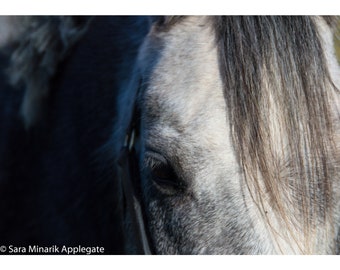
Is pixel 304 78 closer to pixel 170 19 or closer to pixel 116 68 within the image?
pixel 170 19

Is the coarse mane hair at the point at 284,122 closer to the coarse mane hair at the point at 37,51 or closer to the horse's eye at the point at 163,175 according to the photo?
the horse's eye at the point at 163,175

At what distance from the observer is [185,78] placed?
98cm

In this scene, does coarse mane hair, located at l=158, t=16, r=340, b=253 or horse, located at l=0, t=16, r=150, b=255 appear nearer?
coarse mane hair, located at l=158, t=16, r=340, b=253

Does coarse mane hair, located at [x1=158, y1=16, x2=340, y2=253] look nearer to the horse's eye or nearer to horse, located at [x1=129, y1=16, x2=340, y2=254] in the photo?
horse, located at [x1=129, y1=16, x2=340, y2=254]

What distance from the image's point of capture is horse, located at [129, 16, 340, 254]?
0.90m

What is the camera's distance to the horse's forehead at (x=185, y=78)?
0.95m

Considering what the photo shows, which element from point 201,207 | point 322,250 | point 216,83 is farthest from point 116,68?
point 322,250

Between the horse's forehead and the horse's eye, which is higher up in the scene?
the horse's forehead

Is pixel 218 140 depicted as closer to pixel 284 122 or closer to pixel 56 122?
pixel 284 122

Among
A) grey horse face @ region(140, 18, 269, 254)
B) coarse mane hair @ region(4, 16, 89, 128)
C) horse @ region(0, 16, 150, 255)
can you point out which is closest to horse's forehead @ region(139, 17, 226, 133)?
grey horse face @ region(140, 18, 269, 254)

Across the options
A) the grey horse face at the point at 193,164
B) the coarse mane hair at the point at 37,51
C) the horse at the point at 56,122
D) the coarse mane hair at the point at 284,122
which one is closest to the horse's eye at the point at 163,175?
the grey horse face at the point at 193,164

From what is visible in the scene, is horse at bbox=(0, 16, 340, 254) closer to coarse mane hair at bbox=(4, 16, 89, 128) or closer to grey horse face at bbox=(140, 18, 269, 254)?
grey horse face at bbox=(140, 18, 269, 254)

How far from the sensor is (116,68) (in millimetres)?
1189
